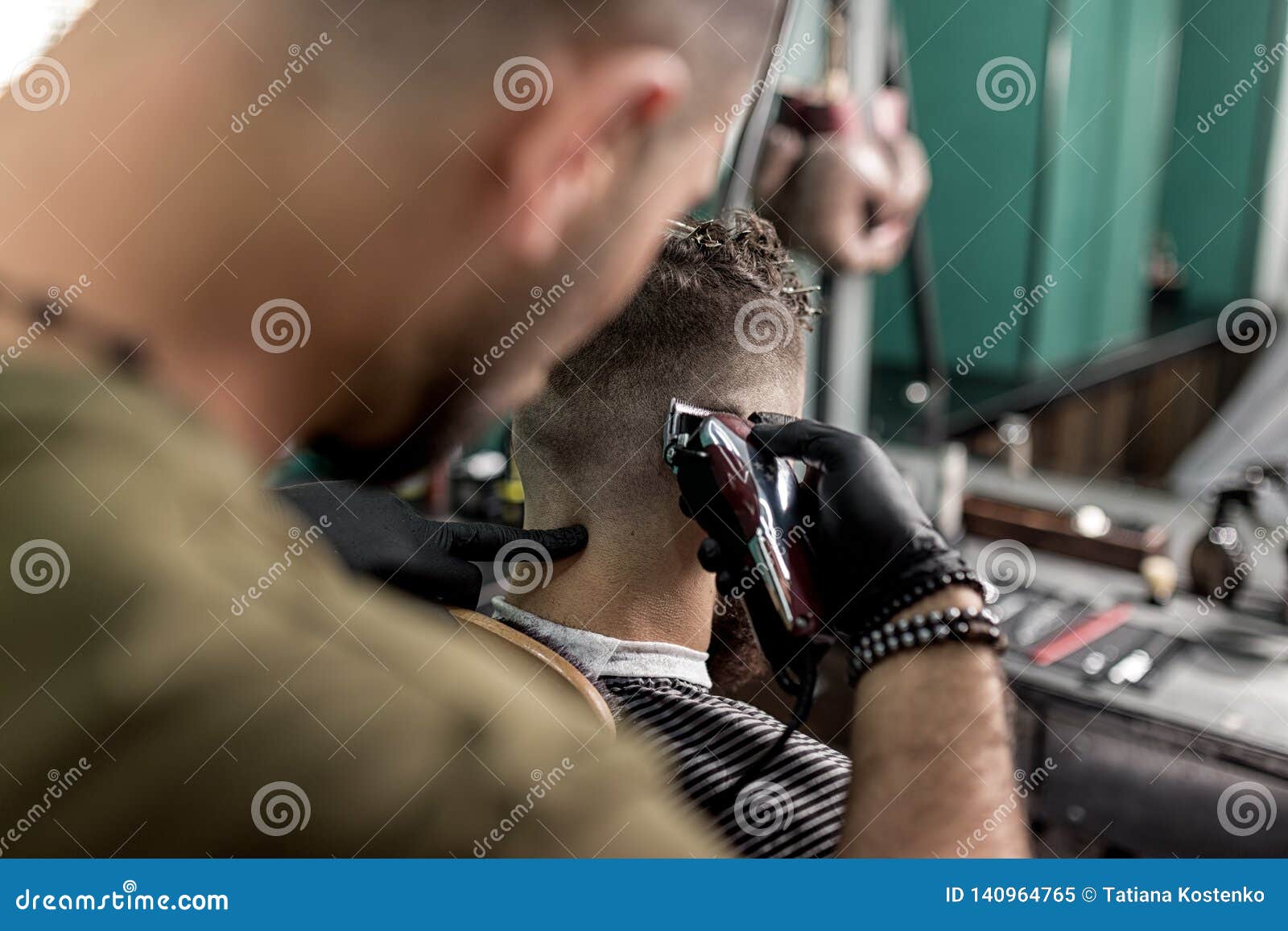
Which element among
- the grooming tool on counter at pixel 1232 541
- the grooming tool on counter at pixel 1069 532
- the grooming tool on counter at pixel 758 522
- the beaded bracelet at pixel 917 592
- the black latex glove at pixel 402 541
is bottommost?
the black latex glove at pixel 402 541

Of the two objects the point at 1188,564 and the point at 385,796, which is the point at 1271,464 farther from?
the point at 385,796

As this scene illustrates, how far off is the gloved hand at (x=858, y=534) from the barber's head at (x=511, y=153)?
21 cm

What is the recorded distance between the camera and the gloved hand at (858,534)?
0.64 meters

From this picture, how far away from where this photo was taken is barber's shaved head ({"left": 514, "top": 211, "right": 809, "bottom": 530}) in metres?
0.73

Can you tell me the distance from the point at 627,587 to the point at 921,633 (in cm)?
24

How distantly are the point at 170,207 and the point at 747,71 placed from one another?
27cm

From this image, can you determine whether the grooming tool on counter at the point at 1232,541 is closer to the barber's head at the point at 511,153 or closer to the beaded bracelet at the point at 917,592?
the beaded bracelet at the point at 917,592

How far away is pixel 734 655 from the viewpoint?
0.77 metres

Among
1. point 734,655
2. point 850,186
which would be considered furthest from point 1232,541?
point 734,655

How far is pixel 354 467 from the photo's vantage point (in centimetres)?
59

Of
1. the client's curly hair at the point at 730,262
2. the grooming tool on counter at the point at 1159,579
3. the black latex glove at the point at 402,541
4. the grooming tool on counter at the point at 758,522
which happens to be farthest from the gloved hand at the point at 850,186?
the grooming tool on counter at the point at 1159,579

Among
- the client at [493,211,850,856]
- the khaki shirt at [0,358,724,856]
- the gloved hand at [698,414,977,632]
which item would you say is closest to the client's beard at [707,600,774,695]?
the client at [493,211,850,856]

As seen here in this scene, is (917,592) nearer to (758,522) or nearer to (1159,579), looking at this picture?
(758,522)
